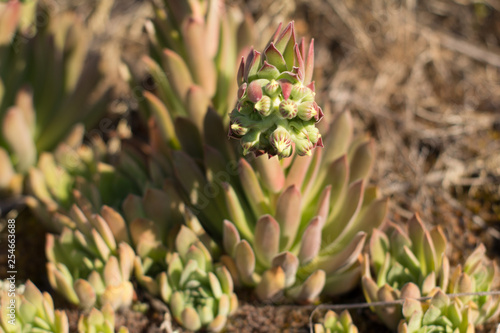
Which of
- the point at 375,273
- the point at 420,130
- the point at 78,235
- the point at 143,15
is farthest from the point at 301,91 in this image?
the point at 143,15

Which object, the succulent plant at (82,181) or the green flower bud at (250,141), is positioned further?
the succulent plant at (82,181)

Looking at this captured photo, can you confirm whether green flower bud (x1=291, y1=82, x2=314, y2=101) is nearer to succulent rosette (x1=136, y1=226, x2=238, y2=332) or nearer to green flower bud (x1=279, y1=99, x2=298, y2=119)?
green flower bud (x1=279, y1=99, x2=298, y2=119)

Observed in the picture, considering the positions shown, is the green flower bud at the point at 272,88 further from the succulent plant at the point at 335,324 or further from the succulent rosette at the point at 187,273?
the succulent plant at the point at 335,324

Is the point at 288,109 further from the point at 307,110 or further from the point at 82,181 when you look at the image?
the point at 82,181

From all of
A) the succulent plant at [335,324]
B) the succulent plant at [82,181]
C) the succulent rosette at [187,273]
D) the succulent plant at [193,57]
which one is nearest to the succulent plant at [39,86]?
Answer: the succulent plant at [82,181]

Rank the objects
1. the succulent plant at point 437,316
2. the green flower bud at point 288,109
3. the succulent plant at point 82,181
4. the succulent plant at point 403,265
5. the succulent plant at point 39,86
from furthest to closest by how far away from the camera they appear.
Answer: the succulent plant at point 39,86, the succulent plant at point 82,181, the succulent plant at point 403,265, the succulent plant at point 437,316, the green flower bud at point 288,109

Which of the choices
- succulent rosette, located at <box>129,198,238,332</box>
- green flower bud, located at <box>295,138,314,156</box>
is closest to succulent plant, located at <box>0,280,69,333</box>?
succulent rosette, located at <box>129,198,238,332</box>
